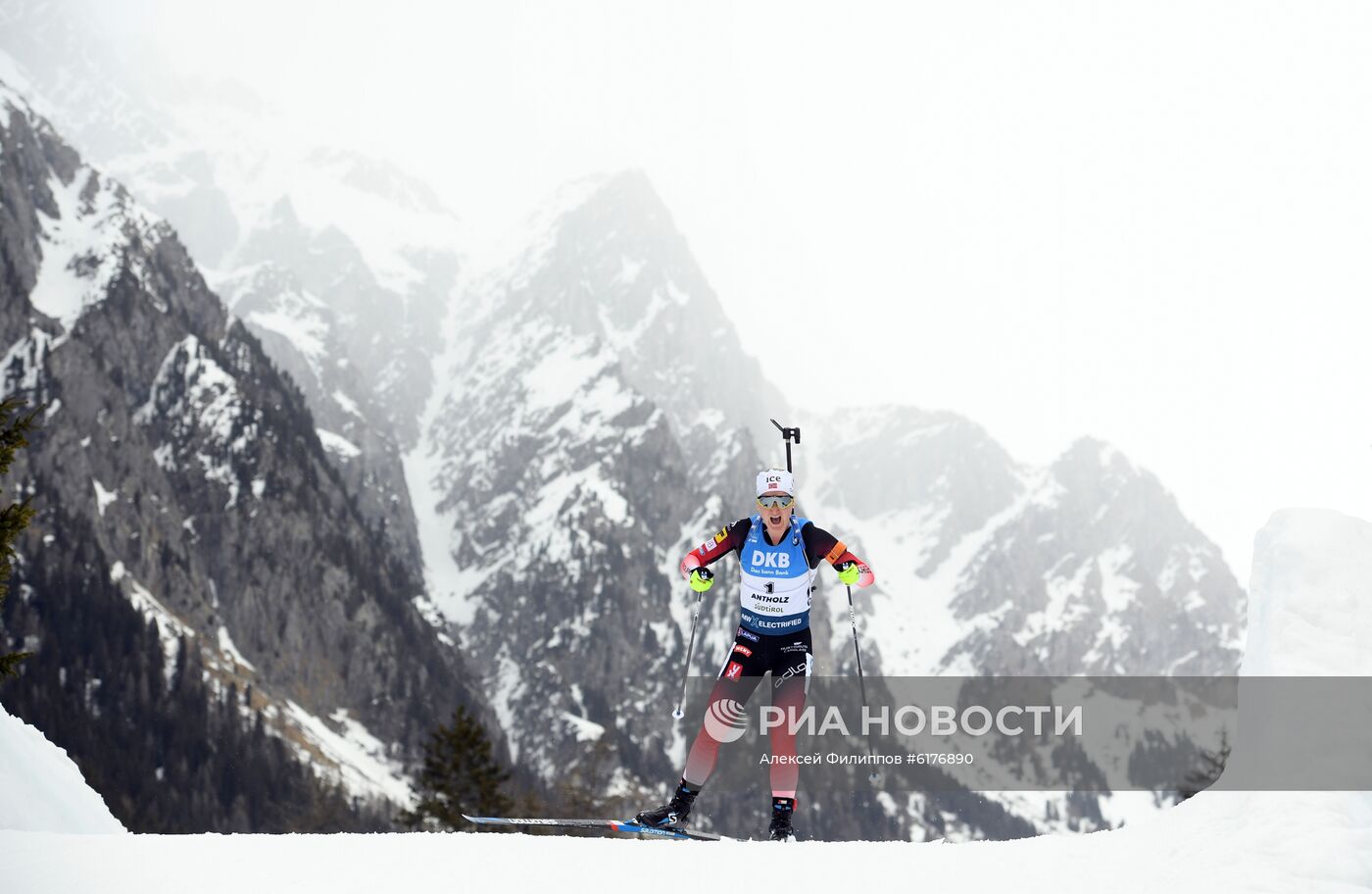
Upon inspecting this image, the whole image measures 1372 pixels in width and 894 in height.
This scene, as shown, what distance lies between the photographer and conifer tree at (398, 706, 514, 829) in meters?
43.8

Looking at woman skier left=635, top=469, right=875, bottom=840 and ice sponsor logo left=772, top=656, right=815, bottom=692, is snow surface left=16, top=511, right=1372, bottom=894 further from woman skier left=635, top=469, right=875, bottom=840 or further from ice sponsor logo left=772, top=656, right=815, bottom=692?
ice sponsor logo left=772, top=656, right=815, bottom=692

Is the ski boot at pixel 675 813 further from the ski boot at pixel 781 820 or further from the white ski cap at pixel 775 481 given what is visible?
the white ski cap at pixel 775 481

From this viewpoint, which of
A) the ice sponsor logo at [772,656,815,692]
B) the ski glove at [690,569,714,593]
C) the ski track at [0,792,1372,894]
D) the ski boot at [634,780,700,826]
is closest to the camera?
the ski track at [0,792,1372,894]

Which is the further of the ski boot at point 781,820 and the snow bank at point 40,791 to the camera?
the snow bank at point 40,791

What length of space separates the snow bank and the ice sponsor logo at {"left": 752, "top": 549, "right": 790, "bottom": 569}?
951 centimetres

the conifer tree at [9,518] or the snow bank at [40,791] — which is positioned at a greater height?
the conifer tree at [9,518]

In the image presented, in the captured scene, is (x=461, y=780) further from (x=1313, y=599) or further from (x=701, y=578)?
(x=1313, y=599)

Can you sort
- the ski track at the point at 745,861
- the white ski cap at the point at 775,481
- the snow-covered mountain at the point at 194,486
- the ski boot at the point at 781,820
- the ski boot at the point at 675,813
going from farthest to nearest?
the snow-covered mountain at the point at 194,486 < the white ski cap at the point at 775,481 < the ski boot at the point at 675,813 < the ski boot at the point at 781,820 < the ski track at the point at 745,861

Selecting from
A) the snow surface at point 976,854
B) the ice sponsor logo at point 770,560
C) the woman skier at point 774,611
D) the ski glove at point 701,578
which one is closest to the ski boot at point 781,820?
the woman skier at point 774,611

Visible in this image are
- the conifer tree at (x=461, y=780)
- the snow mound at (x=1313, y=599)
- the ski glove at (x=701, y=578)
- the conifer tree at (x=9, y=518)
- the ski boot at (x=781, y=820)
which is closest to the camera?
the snow mound at (x=1313, y=599)

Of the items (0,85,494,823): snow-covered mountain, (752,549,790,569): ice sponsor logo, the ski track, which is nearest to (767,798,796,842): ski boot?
the ski track

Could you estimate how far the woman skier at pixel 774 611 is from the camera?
1127 centimetres

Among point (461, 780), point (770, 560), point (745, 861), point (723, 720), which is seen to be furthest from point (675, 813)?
point (461, 780)

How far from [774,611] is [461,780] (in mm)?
37924
